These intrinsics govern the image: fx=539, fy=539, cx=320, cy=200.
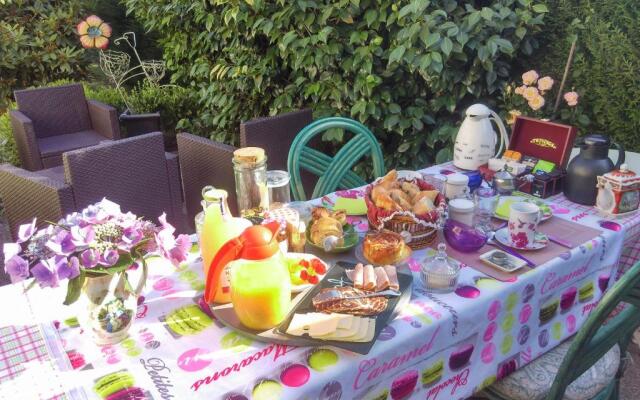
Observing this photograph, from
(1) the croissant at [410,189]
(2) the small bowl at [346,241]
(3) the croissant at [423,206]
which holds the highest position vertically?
(1) the croissant at [410,189]

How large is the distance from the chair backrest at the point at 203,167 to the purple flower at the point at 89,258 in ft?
5.32

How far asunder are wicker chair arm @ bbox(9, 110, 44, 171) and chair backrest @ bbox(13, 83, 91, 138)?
0.26 meters

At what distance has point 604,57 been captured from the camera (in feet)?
8.27

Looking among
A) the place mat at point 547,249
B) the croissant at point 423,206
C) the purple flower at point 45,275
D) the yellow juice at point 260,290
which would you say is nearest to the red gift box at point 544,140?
the place mat at point 547,249

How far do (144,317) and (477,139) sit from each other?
4.62 ft

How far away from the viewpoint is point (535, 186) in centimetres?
189

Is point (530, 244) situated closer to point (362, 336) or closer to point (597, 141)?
point (597, 141)

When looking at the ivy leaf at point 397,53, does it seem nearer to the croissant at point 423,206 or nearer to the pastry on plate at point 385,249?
the croissant at point 423,206

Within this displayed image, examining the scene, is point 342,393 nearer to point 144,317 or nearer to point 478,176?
point 144,317

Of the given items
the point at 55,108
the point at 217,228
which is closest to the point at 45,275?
the point at 217,228

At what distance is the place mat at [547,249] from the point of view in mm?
1388

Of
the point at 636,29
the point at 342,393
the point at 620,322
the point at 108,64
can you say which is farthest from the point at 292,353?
the point at 108,64

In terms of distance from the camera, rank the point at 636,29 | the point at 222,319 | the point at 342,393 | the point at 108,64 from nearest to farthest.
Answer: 1. the point at 342,393
2. the point at 222,319
3. the point at 636,29
4. the point at 108,64

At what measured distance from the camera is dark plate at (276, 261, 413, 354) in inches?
42.1
